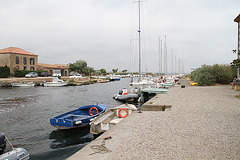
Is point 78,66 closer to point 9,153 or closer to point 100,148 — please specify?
point 9,153

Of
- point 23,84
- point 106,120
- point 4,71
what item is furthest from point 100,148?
point 4,71

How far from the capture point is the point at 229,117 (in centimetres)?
800

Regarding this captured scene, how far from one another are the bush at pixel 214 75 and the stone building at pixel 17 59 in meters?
53.3

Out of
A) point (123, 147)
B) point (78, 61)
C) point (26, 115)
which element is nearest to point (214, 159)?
point (123, 147)

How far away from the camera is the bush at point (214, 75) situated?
28.3 meters

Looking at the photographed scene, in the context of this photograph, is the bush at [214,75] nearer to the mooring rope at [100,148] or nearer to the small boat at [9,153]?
the mooring rope at [100,148]

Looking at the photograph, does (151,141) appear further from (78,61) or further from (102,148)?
(78,61)

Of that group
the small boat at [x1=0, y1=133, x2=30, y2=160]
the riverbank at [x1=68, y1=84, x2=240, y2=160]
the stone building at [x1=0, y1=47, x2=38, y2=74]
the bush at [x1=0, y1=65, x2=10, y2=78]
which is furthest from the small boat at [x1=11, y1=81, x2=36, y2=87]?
the riverbank at [x1=68, y1=84, x2=240, y2=160]

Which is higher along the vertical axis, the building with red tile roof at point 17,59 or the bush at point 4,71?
the building with red tile roof at point 17,59

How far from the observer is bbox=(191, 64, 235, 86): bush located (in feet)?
92.7

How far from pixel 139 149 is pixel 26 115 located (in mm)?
13115

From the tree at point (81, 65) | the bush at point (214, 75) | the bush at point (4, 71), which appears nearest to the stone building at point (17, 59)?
the bush at point (4, 71)

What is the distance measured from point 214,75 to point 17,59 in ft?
184

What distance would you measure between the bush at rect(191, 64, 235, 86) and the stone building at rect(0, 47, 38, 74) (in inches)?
2097
